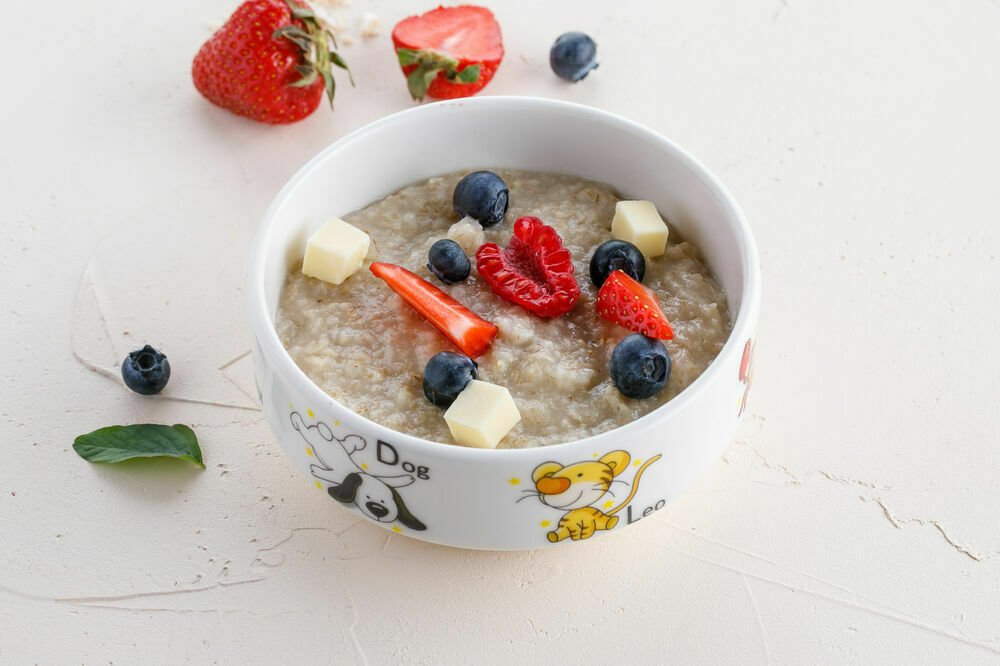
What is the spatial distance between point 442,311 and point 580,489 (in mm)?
440

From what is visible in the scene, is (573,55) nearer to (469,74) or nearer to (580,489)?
(469,74)

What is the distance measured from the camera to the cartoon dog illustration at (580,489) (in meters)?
1.86

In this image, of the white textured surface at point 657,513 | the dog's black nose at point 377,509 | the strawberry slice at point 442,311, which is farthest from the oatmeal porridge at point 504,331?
the white textured surface at point 657,513

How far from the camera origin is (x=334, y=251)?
219 centimetres

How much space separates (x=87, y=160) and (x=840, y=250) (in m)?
1.92

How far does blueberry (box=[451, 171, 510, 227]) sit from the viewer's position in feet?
7.54

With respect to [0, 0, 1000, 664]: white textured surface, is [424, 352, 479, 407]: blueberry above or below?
above

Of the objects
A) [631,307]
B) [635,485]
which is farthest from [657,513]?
[631,307]

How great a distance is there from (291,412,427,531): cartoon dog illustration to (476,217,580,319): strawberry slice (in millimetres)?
450

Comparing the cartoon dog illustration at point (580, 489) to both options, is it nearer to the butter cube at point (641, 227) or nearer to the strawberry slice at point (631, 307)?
the strawberry slice at point (631, 307)

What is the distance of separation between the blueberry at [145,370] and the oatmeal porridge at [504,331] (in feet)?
1.21

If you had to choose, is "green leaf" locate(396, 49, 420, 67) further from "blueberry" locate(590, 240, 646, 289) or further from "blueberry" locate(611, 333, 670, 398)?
"blueberry" locate(611, 333, 670, 398)

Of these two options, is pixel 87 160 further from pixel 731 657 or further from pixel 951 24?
pixel 951 24

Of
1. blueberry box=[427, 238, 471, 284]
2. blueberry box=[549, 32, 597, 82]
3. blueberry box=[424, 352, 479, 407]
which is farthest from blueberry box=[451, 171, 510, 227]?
blueberry box=[549, 32, 597, 82]
